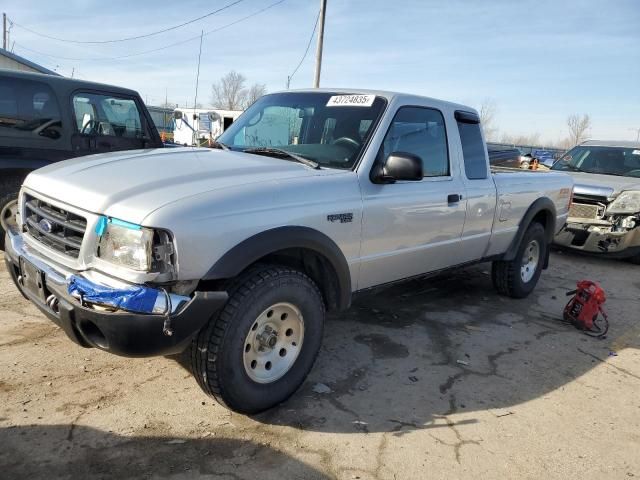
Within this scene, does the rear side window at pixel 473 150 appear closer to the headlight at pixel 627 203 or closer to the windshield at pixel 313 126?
the windshield at pixel 313 126

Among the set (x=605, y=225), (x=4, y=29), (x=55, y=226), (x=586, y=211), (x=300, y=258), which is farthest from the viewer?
(x=4, y=29)

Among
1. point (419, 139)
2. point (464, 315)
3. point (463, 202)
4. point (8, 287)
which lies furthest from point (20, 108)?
point (464, 315)

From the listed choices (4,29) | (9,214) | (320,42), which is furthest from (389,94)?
(4,29)

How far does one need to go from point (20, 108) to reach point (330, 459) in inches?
187

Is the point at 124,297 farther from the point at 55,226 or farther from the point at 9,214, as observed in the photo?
the point at 9,214

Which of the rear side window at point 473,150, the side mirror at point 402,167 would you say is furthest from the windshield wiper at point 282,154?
the rear side window at point 473,150

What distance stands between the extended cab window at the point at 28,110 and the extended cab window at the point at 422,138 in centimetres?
377

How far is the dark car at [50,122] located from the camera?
515 cm

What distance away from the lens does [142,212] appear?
2.40 meters

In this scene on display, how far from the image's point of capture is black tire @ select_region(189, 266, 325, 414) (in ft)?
8.75

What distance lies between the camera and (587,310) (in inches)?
194

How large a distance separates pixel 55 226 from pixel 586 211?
25.7 feet

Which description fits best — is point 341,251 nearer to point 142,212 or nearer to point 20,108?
point 142,212

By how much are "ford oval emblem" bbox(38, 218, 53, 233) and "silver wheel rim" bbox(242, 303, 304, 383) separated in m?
1.27
